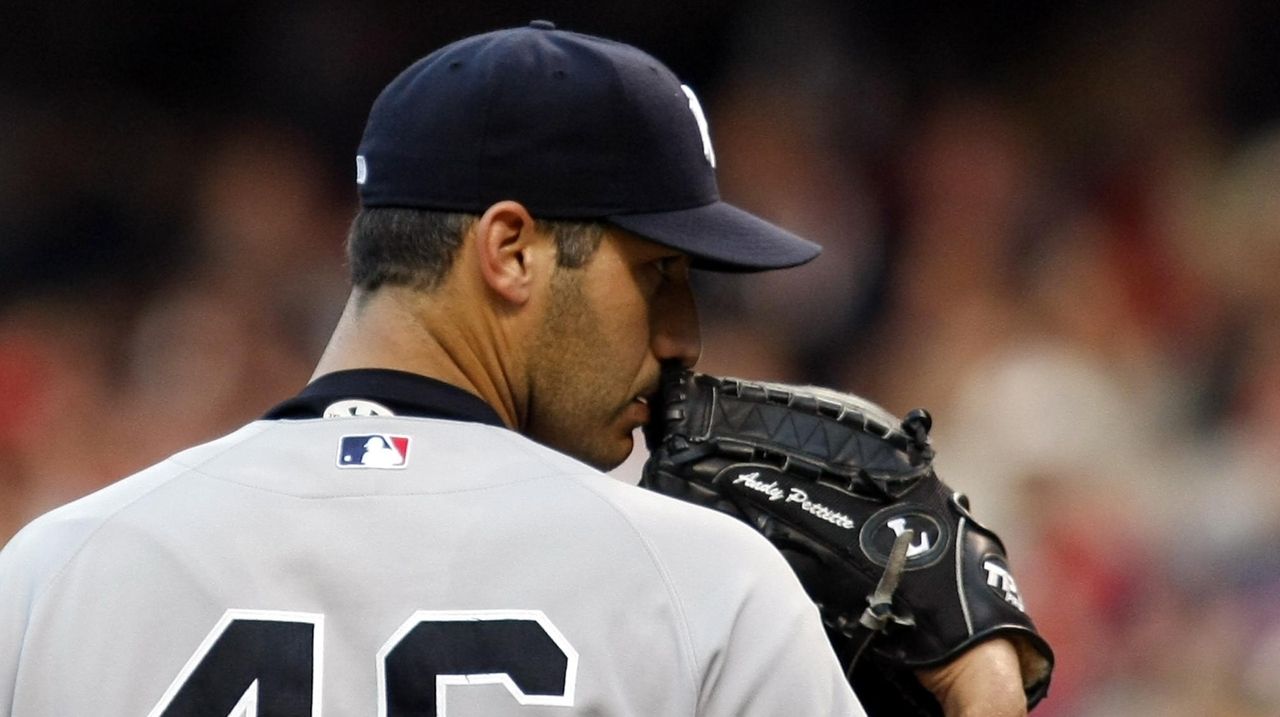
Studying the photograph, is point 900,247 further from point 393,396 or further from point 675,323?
point 393,396

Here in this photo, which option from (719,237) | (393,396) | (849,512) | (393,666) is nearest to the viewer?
(393,666)

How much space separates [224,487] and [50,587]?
0.40ft

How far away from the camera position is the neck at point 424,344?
1.18m

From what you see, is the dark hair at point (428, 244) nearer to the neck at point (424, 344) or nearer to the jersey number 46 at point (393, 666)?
the neck at point (424, 344)

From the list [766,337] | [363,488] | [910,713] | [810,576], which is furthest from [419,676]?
[766,337]

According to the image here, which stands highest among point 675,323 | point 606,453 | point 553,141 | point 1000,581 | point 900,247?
point 553,141

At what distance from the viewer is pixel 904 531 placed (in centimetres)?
138

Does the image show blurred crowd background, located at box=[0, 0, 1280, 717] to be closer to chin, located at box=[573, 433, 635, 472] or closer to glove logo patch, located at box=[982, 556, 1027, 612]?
glove logo patch, located at box=[982, 556, 1027, 612]

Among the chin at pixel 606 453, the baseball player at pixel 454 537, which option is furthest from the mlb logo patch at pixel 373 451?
the chin at pixel 606 453

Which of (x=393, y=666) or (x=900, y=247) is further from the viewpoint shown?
(x=900, y=247)

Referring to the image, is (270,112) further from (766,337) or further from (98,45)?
(766,337)

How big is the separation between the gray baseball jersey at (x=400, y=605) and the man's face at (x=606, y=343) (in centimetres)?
16

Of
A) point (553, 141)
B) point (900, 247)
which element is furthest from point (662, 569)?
point (900, 247)

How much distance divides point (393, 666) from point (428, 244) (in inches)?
13.0
